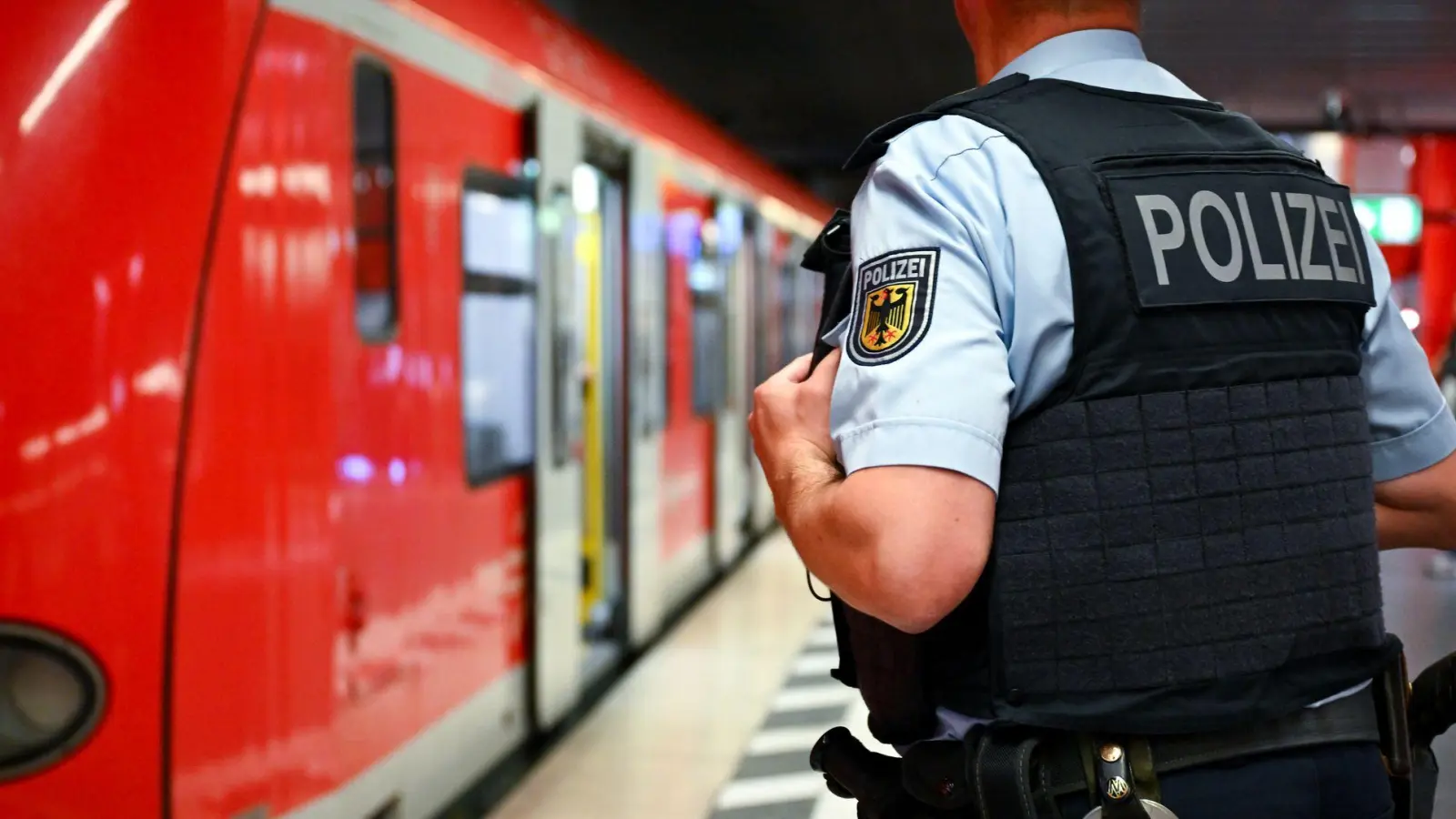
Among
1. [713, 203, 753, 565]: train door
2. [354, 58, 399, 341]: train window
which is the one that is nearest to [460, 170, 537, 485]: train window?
[354, 58, 399, 341]: train window

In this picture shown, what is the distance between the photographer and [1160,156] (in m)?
1.43

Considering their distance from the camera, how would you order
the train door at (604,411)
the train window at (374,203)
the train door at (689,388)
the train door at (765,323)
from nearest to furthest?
the train window at (374,203) < the train door at (604,411) < the train door at (689,388) < the train door at (765,323)

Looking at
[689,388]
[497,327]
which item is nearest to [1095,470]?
[497,327]

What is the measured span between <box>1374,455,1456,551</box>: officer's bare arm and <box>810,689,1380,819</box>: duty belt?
31 cm

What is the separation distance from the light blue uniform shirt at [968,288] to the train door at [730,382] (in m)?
7.04

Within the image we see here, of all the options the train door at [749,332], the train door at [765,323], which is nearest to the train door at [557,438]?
the train door at [749,332]

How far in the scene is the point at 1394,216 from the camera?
39.2ft

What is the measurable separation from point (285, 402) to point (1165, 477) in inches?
78.0

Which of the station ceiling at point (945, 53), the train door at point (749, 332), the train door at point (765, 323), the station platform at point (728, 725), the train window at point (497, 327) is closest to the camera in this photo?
the station platform at point (728, 725)

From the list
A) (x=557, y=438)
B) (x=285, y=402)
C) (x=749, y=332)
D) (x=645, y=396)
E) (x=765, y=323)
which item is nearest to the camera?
(x=285, y=402)

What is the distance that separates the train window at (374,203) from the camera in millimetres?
3326

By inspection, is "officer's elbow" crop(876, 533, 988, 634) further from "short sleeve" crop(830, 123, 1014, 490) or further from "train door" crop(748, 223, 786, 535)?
"train door" crop(748, 223, 786, 535)

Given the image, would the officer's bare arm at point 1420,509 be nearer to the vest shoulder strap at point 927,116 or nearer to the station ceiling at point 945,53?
the vest shoulder strap at point 927,116

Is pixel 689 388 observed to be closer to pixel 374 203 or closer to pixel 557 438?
pixel 557 438
